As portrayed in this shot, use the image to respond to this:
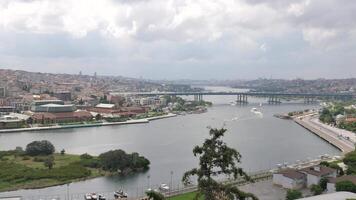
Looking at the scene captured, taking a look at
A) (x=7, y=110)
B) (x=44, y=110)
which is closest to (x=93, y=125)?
(x=44, y=110)

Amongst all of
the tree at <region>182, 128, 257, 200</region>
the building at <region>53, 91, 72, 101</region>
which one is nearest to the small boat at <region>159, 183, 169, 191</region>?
the tree at <region>182, 128, 257, 200</region>

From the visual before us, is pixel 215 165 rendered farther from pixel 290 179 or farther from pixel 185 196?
pixel 290 179

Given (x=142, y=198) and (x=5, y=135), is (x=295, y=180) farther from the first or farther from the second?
(x=5, y=135)

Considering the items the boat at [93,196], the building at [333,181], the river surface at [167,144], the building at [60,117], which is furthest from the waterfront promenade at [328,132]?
the building at [60,117]

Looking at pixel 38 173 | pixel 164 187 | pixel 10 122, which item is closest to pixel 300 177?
pixel 164 187

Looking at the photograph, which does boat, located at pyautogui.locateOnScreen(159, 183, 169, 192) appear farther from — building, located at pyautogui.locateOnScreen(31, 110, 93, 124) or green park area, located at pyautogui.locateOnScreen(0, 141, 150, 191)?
building, located at pyautogui.locateOnScreen(31, 110, 93, 124)
